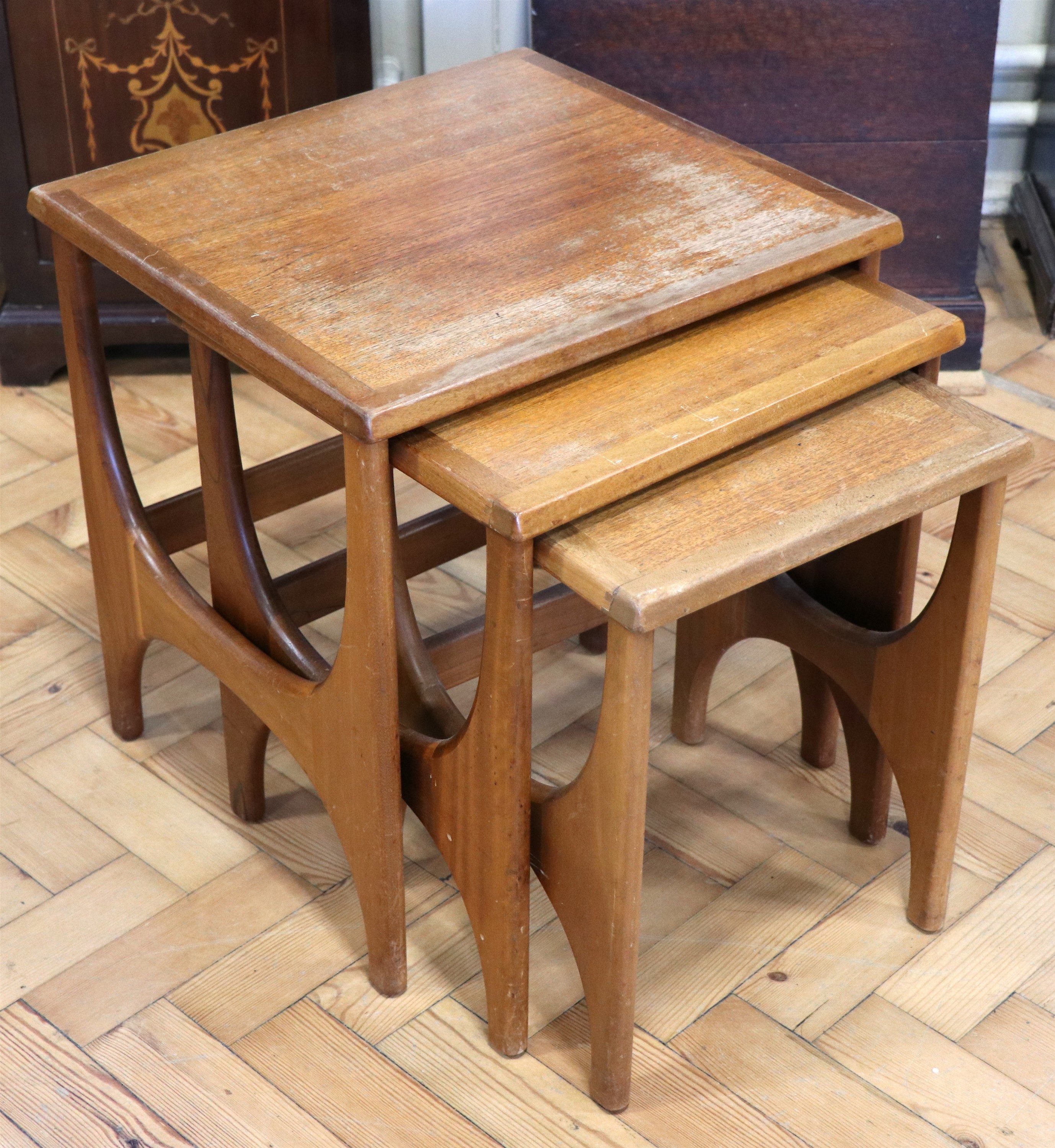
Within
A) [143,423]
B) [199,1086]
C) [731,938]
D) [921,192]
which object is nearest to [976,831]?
[731,938]

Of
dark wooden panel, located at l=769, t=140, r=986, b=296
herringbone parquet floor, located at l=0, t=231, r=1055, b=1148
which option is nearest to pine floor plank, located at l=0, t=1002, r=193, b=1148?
herringbone parquet floor, located at l=0, t=231, r=1055, b=1148

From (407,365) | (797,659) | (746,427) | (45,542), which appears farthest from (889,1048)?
(45,542)

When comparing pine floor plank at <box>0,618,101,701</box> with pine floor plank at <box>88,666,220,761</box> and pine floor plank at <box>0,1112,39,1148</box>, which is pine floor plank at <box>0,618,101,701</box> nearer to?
pine floor plank at <box>88,666,220,761</box>

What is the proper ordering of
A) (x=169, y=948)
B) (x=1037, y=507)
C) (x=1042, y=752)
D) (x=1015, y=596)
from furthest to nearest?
1. (x=1037, y=507)
2. (x=1015, y=596)
3. (x=1042, y=752)
4. (x=169, y=948)

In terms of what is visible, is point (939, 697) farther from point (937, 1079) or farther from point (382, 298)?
point (382, 298)

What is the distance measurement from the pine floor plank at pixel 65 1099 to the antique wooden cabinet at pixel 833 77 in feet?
4.63

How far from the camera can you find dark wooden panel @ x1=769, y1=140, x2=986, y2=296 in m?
2.23

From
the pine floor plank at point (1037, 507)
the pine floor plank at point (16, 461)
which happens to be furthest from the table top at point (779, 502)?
the pine floor plank at point (16, 461)

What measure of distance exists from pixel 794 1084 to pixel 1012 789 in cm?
47

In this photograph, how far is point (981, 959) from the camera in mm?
1497

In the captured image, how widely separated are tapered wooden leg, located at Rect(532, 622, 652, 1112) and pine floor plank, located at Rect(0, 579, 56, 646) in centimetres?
86

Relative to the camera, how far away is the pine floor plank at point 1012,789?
165cm

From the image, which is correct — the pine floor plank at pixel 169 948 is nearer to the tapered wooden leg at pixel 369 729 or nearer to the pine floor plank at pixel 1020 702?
the tapered wooden leg at pixel 369 729

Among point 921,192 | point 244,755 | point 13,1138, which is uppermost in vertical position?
point 921,192
